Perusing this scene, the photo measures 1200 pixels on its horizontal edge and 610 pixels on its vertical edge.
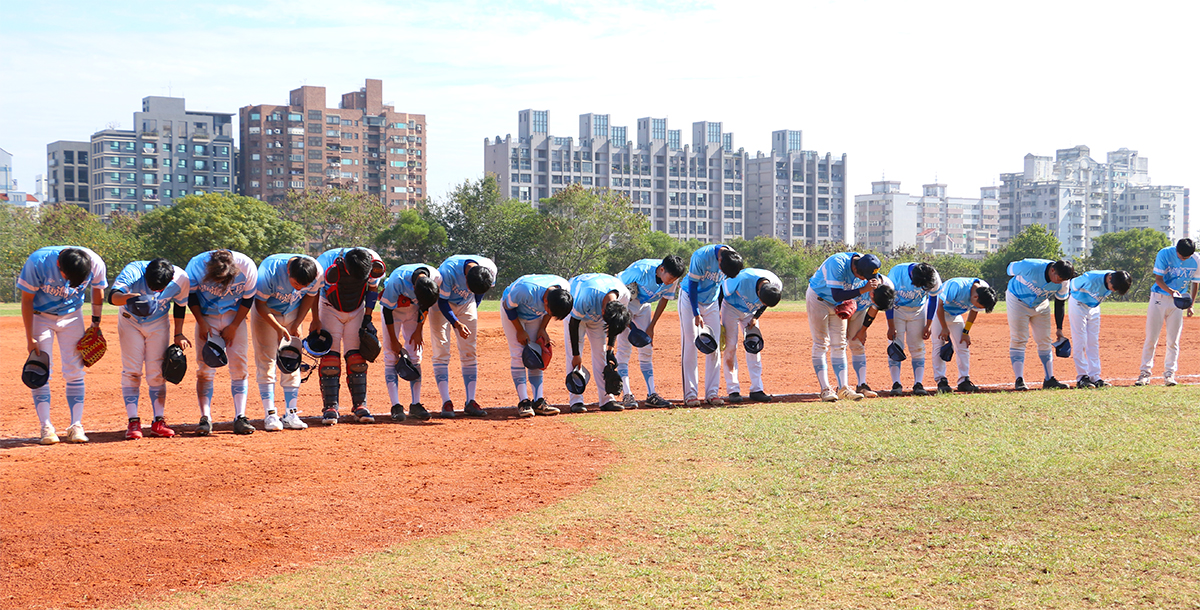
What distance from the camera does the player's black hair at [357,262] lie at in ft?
34.3

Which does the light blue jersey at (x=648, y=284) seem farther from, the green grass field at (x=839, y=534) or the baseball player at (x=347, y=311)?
the baseball player at (x=347, y=311)

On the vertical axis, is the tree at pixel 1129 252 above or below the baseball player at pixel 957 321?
above

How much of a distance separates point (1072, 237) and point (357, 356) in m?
176

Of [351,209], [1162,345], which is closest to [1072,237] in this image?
[351,209]

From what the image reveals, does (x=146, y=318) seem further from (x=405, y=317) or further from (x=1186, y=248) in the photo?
(x=1186, y=248)

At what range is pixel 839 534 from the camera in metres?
6.47

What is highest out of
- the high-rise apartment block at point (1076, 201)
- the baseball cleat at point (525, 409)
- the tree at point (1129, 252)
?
the high-rise apartment block at point (1076, 201)

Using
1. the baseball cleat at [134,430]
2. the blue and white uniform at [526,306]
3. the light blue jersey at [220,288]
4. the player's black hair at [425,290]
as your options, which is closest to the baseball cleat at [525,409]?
the blue and white uniform at [526,306]

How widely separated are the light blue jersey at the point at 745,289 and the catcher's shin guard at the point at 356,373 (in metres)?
4.69

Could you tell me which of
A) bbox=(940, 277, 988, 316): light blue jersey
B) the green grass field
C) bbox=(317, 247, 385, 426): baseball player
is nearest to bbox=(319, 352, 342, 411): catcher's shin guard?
bbox=(317, 247, 385, 426): baseball player

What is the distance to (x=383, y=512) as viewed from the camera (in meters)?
7.31

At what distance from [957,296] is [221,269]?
966 cm

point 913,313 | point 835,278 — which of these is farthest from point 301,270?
point 913,313

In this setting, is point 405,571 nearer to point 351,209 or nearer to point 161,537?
point 161,537
